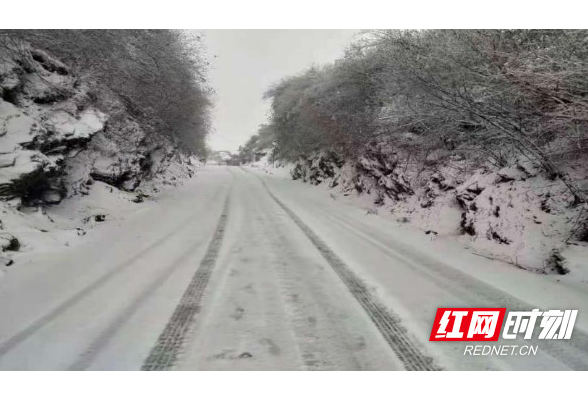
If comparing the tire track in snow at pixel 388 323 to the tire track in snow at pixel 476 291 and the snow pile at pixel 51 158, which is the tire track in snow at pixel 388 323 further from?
the snow pile at pixel 51 158

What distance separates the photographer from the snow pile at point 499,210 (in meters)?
6.02

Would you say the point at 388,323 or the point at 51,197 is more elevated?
the point at 388,323

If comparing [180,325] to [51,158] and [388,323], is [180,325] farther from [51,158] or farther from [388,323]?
[51,158]

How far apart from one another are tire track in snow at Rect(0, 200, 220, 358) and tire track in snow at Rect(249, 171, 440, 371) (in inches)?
123

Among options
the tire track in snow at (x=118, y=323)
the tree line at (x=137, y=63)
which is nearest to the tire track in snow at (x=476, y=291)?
the tire track in snow at (x=118, y=323)

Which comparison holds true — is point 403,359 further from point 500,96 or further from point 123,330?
point 500,96

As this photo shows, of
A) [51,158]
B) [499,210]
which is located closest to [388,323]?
[499,210]

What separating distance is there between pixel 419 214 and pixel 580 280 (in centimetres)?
549

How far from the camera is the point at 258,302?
445 centimetres

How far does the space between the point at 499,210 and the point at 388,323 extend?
4.68 meters

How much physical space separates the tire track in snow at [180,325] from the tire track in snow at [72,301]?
117cm

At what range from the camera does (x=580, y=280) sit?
5.24m

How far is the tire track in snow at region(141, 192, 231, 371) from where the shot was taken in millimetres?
3152

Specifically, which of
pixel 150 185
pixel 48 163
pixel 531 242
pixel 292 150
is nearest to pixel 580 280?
→ pixel 531 242
